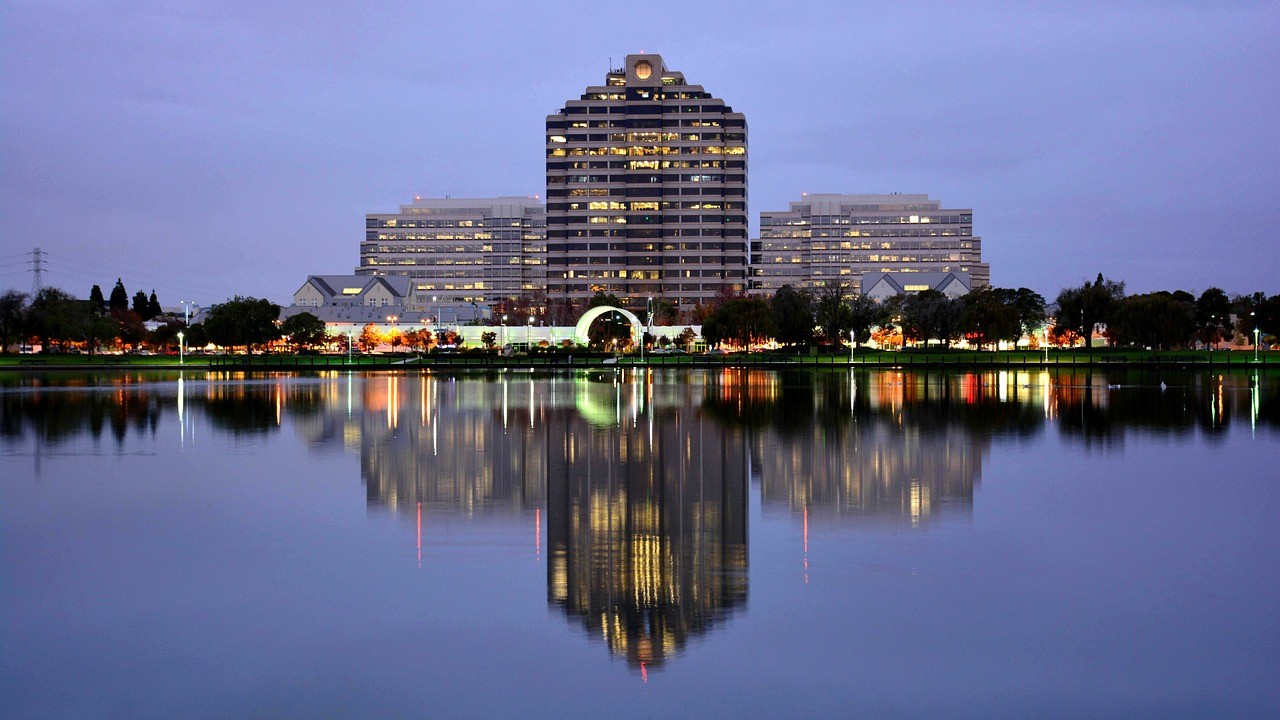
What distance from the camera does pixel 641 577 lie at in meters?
10.3

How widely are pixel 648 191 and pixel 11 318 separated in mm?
86955

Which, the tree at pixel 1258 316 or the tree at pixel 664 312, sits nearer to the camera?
the tree at pixel 1258 316

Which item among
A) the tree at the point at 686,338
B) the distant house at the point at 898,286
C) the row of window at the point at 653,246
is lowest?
the tree at the point at 686,338

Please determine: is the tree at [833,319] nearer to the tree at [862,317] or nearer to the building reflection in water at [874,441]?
the tree at [862,317]

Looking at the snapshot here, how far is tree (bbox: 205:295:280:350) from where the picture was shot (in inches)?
3526

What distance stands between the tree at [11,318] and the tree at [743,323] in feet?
206

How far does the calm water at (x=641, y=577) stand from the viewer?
24.4ft

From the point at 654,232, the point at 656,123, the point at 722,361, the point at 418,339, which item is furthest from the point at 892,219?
the point at 722,361

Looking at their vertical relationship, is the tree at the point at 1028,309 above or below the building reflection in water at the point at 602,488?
above

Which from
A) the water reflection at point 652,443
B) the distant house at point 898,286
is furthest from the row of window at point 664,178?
the water reflection at point 652,443

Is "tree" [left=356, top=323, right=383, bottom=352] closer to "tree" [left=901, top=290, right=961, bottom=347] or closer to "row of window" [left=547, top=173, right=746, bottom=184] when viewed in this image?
"row of window" [left=547, top=173, right=746, bottom=184]

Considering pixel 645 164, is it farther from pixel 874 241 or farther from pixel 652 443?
pixel 652 443

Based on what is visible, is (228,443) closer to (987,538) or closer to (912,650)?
(987,538)

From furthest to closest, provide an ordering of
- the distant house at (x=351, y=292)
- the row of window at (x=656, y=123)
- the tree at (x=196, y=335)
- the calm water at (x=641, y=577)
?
the distant house at (x=351, y=292), the row of window at (x=656, y=123), the tree at (x=196, y=335), the calm water at (x=641, y=577)
